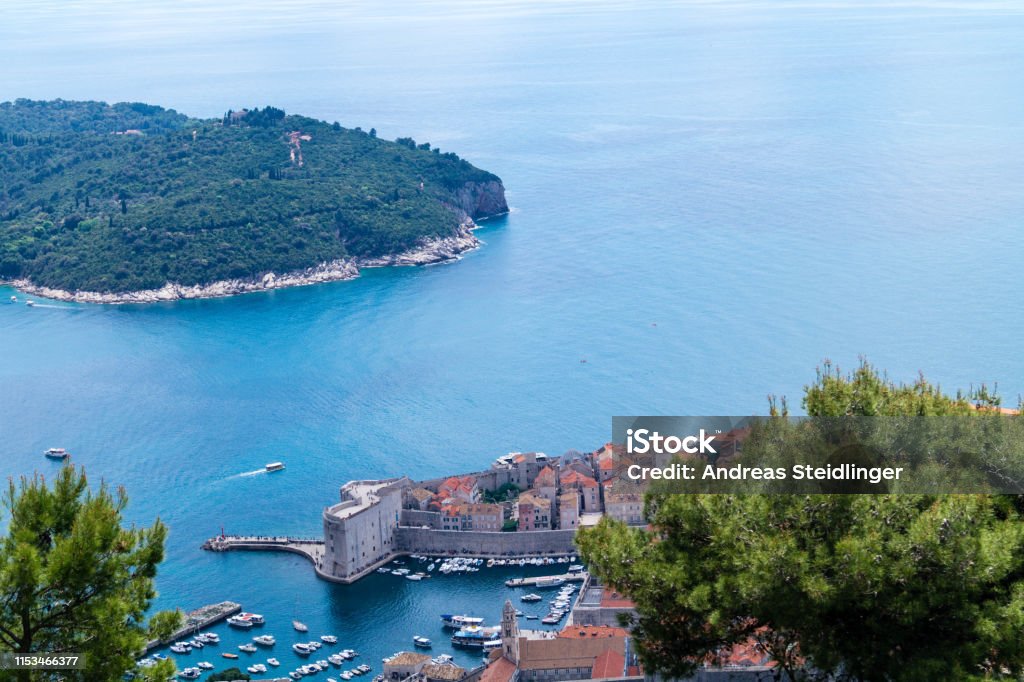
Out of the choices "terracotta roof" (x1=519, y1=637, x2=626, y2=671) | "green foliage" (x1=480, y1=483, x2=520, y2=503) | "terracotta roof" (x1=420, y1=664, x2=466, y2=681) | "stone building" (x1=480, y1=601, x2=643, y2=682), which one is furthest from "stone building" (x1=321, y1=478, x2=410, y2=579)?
"terracotta roof" (x1=519, y1=637, x2=626, y2=671)

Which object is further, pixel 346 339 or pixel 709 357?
pixel 346 339

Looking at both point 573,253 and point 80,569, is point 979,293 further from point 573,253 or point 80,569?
point 80,569

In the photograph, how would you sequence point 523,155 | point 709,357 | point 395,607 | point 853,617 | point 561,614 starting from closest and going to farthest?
point 853,617 < point 561,614 < point 395,607 < point 709,357 < point 523,155

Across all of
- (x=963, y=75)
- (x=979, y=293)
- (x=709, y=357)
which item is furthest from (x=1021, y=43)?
(x=709, y=357)

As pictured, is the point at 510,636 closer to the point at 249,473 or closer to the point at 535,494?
the point at 535,494

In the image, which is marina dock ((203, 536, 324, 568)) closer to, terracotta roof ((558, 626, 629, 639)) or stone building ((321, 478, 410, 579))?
stone building ((321, 478, 410, 579))

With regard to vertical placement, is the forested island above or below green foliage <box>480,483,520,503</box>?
above

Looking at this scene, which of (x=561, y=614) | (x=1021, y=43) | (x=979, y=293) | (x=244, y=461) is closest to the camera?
(x=561, y=614)
